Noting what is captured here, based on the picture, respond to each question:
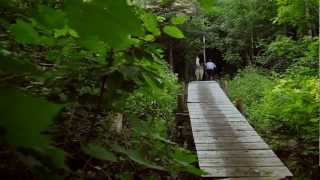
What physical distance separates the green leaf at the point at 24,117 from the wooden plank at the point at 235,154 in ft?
15.0

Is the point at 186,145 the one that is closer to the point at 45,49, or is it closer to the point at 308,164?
the point at 308,164

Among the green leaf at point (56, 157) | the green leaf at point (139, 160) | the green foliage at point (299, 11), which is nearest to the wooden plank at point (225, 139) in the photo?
the green leaf at point (139, 160)

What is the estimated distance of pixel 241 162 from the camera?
16.1 feet

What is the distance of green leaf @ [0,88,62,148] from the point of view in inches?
25.6

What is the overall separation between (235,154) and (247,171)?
2.76 feet

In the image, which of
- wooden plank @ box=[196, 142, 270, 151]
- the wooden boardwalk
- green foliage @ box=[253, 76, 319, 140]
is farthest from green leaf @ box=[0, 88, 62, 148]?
green foliage @ box=[253, 76, 319, 140]

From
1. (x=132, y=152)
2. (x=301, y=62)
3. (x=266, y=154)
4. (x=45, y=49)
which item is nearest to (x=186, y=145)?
(x=266, y=154)

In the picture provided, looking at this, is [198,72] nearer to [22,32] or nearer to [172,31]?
[172,31]

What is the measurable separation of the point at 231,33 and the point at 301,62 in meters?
12.4

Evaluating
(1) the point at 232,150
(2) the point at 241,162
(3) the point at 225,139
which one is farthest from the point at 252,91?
(2) the point at 241,162

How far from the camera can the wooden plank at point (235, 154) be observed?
521 centimetres

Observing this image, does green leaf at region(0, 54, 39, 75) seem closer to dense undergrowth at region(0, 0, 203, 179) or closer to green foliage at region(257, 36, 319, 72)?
dense undergrowth at region(0, 0, 203, 179)

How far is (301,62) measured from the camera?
13.6 m

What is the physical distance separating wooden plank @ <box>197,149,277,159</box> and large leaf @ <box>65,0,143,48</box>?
4.32 m
